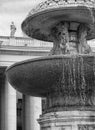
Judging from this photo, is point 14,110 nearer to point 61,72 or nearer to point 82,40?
point 82,40

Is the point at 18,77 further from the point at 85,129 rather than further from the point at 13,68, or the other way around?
the point at 85,129

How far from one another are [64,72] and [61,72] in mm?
104

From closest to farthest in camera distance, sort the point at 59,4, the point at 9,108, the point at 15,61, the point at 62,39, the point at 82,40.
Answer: the point at 59,4, the point at 62,39, the point at 82,40, the point at 9,108, the point at 15,61

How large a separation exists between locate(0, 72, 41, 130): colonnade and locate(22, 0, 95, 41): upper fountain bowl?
3146 cm

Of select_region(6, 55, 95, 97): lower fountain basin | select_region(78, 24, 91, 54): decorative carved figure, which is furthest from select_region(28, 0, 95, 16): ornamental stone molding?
select_region(6, 55, 95, 97): lower fountain basin

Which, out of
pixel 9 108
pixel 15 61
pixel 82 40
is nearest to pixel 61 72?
pixel 82 40

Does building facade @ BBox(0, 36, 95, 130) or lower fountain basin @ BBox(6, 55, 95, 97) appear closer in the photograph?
lower fountain basin @ BBox(6, 55, 95, 97)

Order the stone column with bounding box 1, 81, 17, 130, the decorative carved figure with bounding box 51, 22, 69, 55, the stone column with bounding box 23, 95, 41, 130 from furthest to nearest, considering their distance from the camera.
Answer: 1. the stone column with bounding box 23, 95, 41, 130
2. the stone column with bounding box 1, 81, 17, 130
3. the decorative carved figure with bounding box 51, 22, 69, 55

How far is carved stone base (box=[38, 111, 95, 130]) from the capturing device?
14.6 m

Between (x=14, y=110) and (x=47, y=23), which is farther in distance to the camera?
(x=14, y=110)

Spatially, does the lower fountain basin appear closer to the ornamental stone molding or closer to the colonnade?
the ornamental stone molding

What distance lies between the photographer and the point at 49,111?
51.1 feet

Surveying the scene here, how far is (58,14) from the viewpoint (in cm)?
1602

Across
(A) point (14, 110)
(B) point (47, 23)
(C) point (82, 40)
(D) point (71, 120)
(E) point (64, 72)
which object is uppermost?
(B) point (47, 23)
